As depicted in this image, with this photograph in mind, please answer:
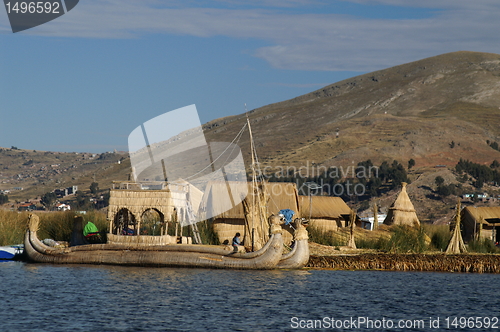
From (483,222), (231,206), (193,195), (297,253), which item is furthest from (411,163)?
(297,253)

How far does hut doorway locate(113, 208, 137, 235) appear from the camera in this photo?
32.4 m

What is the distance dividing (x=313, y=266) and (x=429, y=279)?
16.1 feet

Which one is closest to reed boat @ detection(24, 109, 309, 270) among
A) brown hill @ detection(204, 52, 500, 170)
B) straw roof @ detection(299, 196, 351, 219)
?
straw roof @ detection(299, 196, 351, 219)

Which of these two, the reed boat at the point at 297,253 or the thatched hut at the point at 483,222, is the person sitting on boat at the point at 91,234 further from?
the thatched hut at the point at 483,222

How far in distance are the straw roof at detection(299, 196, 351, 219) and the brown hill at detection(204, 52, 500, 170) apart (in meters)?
61.7

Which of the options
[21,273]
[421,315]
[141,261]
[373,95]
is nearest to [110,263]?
[141,261]

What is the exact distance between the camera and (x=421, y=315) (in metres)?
20.3

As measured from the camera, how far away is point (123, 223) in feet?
114

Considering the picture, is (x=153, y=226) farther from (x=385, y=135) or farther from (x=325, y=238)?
(x=385, y=135)

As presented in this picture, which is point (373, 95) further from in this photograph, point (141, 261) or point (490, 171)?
point (141, 261)

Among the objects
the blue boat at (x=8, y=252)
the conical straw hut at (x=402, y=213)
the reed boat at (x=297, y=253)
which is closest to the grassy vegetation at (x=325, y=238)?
the reed boat at (x=297, y=253)

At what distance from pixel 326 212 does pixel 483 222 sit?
31.3 ft

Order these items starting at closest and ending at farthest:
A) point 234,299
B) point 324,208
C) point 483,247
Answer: point 234,299 → point 483,247 → point 324,208

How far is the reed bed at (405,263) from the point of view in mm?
30516
